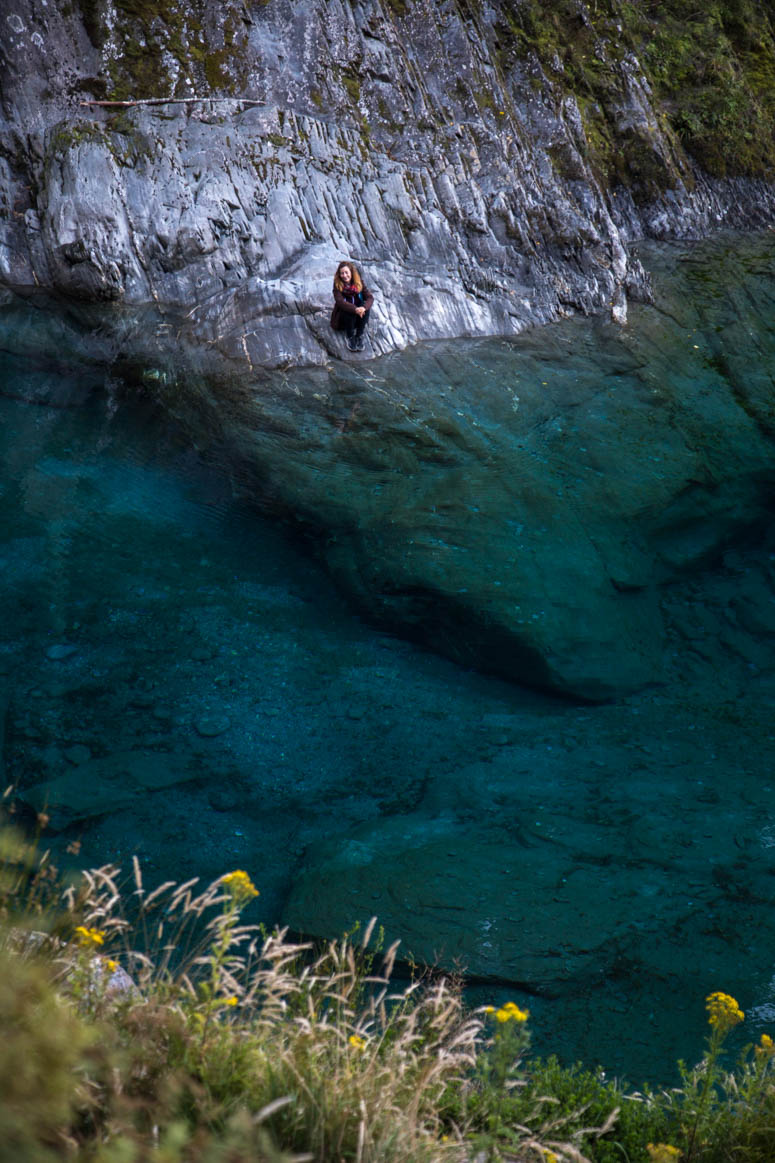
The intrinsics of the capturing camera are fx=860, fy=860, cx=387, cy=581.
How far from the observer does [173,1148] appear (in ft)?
5.06

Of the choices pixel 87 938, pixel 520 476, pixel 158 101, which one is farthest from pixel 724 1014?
pixel 158 101

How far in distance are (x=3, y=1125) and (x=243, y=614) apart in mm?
5865

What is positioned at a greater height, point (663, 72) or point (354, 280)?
point (663, 72)

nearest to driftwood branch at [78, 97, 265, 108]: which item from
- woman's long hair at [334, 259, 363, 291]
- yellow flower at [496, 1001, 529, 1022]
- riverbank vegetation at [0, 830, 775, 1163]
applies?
woman's long hair at [334, 259, 363, 291]

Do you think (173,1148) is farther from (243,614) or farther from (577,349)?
(577,349)

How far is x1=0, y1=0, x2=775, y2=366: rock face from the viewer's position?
1192 centimetres

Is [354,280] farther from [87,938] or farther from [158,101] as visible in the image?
[87,938]

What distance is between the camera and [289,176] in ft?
41.4

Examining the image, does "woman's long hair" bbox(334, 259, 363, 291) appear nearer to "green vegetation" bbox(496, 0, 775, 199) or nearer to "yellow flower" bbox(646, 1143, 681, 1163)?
"green vegetation" bbox(496, 0, 775, 199)

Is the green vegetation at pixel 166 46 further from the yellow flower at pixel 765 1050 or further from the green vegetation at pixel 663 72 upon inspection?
the yellow flower at pixel 765 1050

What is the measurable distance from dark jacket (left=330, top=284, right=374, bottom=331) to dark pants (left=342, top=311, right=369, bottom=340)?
0.07m

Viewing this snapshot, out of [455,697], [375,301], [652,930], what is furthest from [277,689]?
[375,301]

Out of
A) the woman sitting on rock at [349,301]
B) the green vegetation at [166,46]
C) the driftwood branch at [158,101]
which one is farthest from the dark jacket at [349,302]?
the green vegetation at [166,46]

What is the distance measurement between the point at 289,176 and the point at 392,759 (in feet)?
32.0
